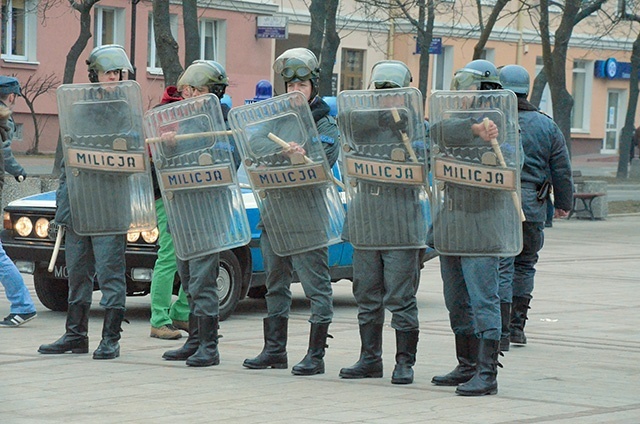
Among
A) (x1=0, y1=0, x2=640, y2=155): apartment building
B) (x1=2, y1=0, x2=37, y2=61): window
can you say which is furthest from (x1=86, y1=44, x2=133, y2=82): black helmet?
(x1=2, y1=0, x2=37, y2=61): window

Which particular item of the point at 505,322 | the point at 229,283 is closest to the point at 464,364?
the point at 505,322

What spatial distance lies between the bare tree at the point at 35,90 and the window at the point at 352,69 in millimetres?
11149

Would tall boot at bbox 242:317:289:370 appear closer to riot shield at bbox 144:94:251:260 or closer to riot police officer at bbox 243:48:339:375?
riot police officer at bbox 243:48:339:375

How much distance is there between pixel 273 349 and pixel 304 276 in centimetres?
49

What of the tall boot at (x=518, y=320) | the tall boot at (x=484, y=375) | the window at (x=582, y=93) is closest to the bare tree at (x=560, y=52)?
the tall boot at (x=518, y=320)

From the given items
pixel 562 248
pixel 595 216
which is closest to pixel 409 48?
pixel 595 216

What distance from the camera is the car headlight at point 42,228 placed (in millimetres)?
10961

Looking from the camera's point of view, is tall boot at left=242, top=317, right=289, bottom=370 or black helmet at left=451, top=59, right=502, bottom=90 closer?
black helmet at left=451, top=59, right=502, bottom=90

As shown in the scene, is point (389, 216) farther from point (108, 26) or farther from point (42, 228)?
point (108, 26)

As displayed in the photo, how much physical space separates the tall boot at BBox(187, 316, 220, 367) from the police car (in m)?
1.89

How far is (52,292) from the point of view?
1142 centimetres

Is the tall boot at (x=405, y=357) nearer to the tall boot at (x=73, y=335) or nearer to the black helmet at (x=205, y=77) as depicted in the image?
the black helmet at (x=205, y=77)

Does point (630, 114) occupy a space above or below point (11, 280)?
below

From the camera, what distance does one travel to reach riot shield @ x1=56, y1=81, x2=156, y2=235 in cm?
867
